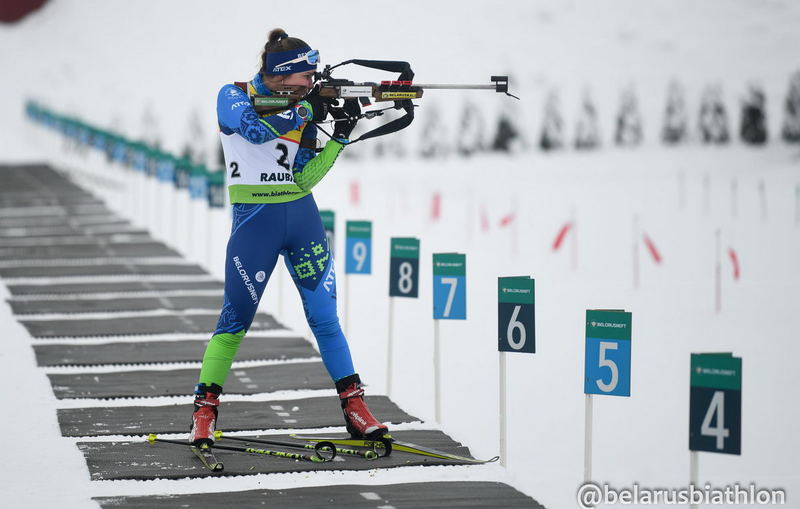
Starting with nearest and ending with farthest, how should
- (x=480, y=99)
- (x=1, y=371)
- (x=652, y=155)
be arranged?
(x=1, y=371)
(x=652, y=155)
(x=480, y=99)

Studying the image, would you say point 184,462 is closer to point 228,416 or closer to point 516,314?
point 228,416

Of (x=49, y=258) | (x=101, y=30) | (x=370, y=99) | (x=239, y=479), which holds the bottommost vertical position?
(x=239, y=479)

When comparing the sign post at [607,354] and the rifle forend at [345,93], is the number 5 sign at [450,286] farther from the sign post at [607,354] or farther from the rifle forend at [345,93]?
the sign post at [607,354]

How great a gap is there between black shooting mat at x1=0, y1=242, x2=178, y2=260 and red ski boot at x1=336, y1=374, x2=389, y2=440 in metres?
9.66

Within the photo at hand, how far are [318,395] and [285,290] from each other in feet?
21.9

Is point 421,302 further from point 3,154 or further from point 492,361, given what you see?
point 3,154

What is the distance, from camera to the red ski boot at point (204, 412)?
682 cm

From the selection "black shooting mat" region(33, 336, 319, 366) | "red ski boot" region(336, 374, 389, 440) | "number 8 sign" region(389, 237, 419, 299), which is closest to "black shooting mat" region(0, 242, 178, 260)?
"black shooting mat" region(33, 336, 319, 366)

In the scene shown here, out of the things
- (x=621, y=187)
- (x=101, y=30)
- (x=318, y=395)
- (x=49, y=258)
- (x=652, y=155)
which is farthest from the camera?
(x=101, y=30)

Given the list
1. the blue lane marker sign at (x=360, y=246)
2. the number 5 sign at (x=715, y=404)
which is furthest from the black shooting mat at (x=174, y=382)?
the number 5 sign at (x=715, y=404)

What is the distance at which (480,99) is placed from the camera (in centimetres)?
4800

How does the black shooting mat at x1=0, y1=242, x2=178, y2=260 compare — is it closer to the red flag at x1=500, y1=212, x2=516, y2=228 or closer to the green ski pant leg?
the red flag at x1=500, y1=212, x2=516, y2=228

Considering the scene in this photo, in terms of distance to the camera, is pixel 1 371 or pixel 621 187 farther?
pixel 621 187

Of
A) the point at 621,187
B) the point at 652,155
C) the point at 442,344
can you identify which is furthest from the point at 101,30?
the point at 442,344
